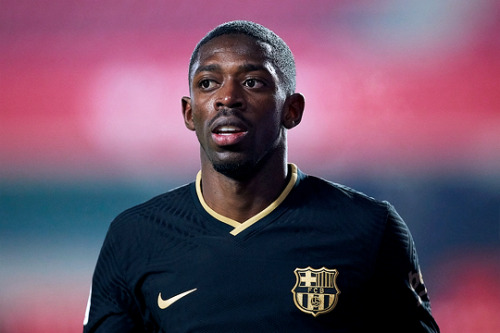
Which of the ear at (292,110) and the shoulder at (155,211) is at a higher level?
the ear at (292,110)

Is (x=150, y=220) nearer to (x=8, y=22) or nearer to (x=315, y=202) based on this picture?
(x=315, y=202)

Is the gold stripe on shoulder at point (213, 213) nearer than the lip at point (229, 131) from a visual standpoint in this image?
No

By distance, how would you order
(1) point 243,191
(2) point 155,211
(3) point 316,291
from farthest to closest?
(2) point 155,211 → (1) point 243,191 → (3) point 316,291

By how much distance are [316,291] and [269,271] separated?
0.12 meters

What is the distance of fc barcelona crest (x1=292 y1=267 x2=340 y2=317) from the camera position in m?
1.79

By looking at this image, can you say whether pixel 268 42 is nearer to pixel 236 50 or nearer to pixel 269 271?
pixel 236 50

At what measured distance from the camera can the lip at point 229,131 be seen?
180 cm

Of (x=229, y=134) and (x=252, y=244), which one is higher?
(x=229, y=134)

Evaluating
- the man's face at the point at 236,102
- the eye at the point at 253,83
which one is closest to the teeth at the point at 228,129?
the man's face at the point at 236,102

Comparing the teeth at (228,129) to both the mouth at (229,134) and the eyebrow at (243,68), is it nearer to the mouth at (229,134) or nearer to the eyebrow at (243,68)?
the mouth at (229,134)

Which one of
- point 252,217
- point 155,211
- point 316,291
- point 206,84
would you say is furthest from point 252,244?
point 206,84

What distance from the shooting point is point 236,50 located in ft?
6.08

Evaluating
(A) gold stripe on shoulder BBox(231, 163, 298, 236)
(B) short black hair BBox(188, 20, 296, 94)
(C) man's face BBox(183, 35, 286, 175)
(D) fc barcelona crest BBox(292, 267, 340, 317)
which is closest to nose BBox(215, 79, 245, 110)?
(C) man's face BBox(183, 35, 286, 175)

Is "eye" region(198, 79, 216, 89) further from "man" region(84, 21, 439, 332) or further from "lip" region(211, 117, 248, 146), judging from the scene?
"lip" region(211, 117, 248, 146)
